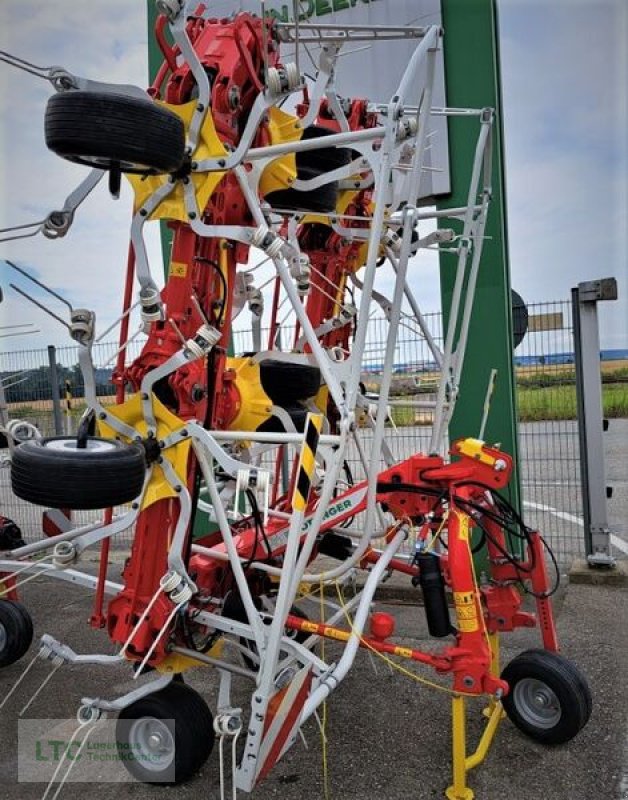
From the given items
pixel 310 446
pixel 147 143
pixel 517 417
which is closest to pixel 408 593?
pixel 517 417

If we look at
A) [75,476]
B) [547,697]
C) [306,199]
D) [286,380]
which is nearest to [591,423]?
[547,697]

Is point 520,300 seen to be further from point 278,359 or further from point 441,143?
point 278,359

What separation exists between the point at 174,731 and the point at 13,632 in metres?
1.62

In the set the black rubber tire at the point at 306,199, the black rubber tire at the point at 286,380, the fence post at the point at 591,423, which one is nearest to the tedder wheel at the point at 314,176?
the black rubber tire at the point at 306,199

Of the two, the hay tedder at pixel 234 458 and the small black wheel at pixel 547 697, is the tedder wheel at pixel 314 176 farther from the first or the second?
the small black wheel at pixel 547 697

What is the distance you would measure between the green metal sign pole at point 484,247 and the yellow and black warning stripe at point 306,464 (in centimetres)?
274

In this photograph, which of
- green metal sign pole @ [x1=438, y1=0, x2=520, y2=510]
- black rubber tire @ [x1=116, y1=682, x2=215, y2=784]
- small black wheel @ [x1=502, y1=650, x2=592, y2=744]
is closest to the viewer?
black rubber tire @ [x1=116, y1=682, x2=215, y2=784]

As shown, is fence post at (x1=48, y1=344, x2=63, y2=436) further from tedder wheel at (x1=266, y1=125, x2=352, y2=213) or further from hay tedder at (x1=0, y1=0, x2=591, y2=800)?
tedder wheel at (x1=266, y1=125, x2=352, y2=213)

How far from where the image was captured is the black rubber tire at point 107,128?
2.35 meters

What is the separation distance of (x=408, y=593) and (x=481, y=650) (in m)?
2.47

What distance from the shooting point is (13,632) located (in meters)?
3.99

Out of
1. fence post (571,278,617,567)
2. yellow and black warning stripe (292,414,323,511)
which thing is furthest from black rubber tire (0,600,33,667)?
fence post (571,278,617,567)

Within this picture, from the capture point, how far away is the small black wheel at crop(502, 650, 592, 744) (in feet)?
9.79

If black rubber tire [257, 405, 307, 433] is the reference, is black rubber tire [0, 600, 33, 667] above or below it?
below
